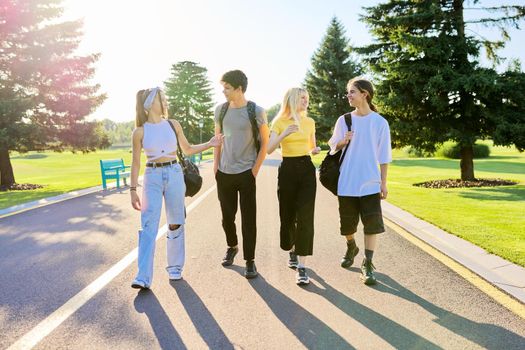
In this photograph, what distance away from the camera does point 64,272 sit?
199 inches

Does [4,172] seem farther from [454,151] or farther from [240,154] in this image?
[454,151]

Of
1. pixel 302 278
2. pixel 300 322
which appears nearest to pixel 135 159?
pixel 302 278

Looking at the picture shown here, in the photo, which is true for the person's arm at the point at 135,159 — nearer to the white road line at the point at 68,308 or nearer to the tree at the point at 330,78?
the white road line at the point at 68,308

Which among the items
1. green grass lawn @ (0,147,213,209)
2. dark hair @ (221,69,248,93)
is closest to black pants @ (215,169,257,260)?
dark hair @ (221,69,248,93)


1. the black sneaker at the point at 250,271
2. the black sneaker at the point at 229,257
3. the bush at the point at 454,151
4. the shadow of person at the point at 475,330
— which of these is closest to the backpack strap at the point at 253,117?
the black sneaker at the point at 250,271

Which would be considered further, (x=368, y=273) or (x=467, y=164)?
(x=467, y=164)

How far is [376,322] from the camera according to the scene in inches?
140

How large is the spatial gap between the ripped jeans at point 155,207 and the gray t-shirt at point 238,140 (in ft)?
1.80

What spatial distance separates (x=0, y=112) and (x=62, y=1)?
6.70 metres

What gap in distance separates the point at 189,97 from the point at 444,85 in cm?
6864

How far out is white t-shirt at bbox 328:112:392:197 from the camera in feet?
15.0

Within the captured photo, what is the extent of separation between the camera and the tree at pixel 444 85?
46.4 ft

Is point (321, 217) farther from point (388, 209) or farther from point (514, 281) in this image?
point (514, 281)

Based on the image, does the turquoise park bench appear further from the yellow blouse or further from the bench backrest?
the yellow blouse
